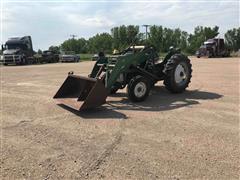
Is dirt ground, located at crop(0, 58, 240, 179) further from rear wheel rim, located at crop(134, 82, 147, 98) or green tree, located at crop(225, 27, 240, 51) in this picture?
green tree, located at crop(225, 27, 240, 51)

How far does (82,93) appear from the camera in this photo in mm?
8172

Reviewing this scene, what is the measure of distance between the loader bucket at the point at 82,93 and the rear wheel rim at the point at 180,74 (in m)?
2.77

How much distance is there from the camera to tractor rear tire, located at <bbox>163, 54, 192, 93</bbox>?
941 cm

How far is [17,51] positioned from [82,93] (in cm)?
2800

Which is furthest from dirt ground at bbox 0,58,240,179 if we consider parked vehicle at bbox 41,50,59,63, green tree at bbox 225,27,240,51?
green tree at bbox 225,27,240,51

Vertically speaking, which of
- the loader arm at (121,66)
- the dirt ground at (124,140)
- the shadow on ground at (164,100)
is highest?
the loader arm at (121,66)

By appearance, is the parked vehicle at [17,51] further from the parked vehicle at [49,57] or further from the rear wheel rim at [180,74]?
the rear wheel rim at [180,74]

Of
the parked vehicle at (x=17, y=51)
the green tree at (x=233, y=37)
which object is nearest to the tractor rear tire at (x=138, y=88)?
the parked vehicle at (x=17, y=51)

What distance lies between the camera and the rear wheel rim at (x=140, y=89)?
8.52 meters

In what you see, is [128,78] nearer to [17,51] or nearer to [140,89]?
[140,89]

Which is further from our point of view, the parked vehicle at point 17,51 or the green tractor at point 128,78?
the parked vehicle at point 17,51

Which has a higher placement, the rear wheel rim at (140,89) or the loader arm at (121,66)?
the loader arm at (121,66)

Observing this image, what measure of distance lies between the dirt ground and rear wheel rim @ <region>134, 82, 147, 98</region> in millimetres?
309

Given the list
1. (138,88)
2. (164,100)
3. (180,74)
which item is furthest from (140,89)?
(180,74)
